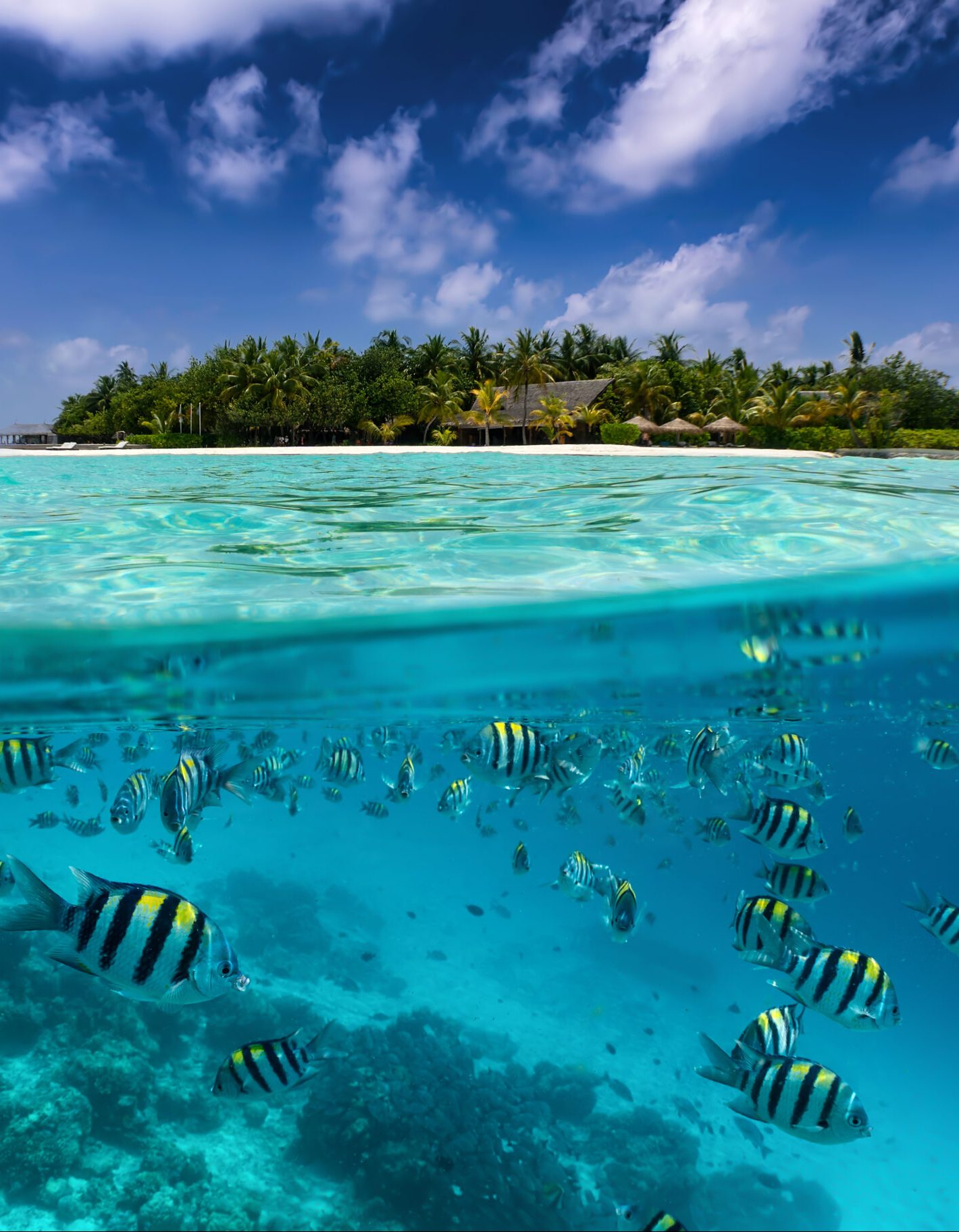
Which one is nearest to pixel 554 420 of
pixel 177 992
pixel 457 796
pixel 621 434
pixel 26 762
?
pixel 621 434

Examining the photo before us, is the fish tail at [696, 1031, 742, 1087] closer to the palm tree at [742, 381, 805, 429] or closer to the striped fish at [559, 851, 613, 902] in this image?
the striped fish at [559, 851, 613, 902]

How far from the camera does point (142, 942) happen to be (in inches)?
121

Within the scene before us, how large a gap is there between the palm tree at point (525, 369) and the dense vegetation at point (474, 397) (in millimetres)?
119

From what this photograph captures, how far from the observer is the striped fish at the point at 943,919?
489cm

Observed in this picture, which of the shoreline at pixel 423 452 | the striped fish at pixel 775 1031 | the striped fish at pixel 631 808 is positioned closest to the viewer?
the striped fish at pixel 775 1031

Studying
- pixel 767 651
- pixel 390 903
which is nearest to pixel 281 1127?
pixel 767 651

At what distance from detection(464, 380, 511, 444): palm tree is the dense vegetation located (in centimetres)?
12

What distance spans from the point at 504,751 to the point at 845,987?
2133 millimetres

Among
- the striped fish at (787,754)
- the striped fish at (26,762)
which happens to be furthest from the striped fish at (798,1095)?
the striped fish at (26,762)

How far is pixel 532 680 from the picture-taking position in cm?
788

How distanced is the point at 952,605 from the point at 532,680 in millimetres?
3564

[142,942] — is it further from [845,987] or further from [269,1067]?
[845,987]

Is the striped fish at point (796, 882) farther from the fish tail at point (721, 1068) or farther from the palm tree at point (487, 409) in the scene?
the palm tree at point (487, 409)

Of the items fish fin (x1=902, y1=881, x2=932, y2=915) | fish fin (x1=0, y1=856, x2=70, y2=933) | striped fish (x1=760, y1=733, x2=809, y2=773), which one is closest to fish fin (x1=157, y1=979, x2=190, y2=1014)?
fish fin (x1=0, y1=856, x2=70, y2=933)
